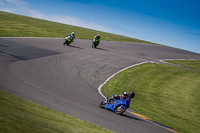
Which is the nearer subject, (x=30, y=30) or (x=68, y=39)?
(x=68, y=39)

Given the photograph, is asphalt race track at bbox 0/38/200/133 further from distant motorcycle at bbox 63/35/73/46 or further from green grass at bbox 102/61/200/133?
distant motorcycle at bbox 63/35/73/46

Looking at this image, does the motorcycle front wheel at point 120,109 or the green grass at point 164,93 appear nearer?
the motorcycle front wheel at point 120,109

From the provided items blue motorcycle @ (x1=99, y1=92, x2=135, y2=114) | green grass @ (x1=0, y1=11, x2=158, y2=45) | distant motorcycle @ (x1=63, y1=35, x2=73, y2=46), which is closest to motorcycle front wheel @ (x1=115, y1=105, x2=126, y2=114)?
blue motorcycle @ (x1=99, y1=92, x2=135, y2=114)

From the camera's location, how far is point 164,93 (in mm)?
17125

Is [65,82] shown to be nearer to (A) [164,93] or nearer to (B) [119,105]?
(B) [119,105]

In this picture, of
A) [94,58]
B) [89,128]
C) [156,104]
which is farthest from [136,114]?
[94,58]

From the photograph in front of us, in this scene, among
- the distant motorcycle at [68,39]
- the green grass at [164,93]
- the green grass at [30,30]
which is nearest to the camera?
the green grass at [164,93]

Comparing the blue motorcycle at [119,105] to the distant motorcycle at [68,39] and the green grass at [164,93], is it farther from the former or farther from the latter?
the distant motorcycle at [68,39]

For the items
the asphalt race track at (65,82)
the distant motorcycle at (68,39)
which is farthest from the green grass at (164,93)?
the distant motorcycle at (68,39)

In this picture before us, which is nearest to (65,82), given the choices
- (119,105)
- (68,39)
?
(119,105)

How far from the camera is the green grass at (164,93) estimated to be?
499 inches

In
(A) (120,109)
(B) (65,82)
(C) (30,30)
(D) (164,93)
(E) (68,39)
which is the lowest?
(A) (120,109)

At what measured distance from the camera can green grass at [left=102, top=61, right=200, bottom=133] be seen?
1268 centimetres

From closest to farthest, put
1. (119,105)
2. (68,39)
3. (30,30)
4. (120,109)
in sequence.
A: 1. (119,105)
2. (120,109)
3. (68,39)
4. (30,30)
